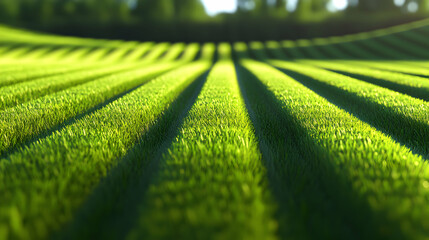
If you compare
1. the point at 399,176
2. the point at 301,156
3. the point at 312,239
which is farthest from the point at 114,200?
the point at 399,176

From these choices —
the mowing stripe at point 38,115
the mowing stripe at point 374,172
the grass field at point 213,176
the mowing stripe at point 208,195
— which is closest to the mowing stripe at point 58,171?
the grass field at point 213,176

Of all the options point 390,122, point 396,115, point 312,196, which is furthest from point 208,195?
point 396,115

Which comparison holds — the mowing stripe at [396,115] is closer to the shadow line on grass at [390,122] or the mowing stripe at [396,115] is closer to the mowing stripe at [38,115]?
the shadow line on grass at [390,122]

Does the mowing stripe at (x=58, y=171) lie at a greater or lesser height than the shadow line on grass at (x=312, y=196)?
greater

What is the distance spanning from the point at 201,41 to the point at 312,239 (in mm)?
56081

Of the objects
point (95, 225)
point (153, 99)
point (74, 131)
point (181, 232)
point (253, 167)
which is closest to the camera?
point (181, 232)

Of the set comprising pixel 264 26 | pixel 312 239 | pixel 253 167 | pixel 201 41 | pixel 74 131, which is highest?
pixel 264 26

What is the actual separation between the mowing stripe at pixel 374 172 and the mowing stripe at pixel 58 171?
6.76ft

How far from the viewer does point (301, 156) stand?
3129mm

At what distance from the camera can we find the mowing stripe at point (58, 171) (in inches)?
67.1

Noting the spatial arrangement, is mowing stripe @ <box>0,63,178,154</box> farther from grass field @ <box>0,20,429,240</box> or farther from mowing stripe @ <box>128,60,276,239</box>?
Result: mowing stripe @ <box>128,60,276,239</box>

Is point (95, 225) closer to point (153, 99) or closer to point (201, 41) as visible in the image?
point (153, 99)

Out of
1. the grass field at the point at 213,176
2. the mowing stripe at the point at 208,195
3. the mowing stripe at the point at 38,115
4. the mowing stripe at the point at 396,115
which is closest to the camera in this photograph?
the mowing stripe at the point at 208,195

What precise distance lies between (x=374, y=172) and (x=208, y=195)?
5.35ft
